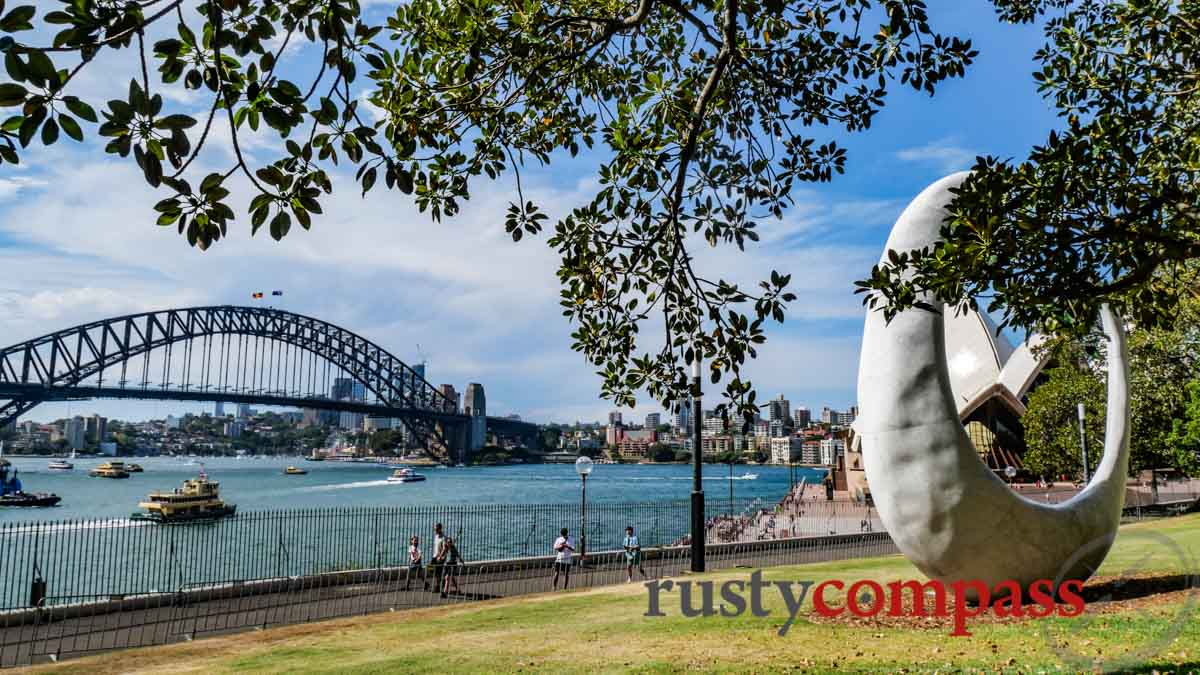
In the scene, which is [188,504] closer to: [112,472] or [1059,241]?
[1059,241]

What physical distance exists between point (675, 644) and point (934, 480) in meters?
3.55

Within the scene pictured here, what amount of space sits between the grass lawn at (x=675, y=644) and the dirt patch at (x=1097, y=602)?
0.22ft

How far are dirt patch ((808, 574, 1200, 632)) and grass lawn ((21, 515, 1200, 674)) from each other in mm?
66

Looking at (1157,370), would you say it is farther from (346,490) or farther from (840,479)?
(346,490)

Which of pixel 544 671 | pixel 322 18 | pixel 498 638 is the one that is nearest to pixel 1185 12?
pixel 322 18

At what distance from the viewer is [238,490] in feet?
279

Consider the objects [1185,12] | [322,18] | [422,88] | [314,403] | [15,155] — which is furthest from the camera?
[314,403]

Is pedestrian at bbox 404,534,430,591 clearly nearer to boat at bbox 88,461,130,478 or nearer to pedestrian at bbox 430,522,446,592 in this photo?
pedestrian at bbox 430,522,446,592

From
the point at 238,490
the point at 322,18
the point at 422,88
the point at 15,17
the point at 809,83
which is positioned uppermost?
the point at 809,83

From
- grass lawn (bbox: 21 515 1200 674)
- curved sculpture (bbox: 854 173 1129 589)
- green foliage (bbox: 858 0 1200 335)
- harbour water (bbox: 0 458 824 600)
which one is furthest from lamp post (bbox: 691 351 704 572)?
green foliage (bbox: 858 0 1200 335)

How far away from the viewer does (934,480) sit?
30.9 ft

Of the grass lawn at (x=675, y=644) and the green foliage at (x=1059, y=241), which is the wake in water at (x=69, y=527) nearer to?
the grass lawn at (x=675, y=644)

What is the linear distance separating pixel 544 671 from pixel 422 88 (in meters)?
5.55

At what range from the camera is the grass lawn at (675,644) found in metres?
7.52
